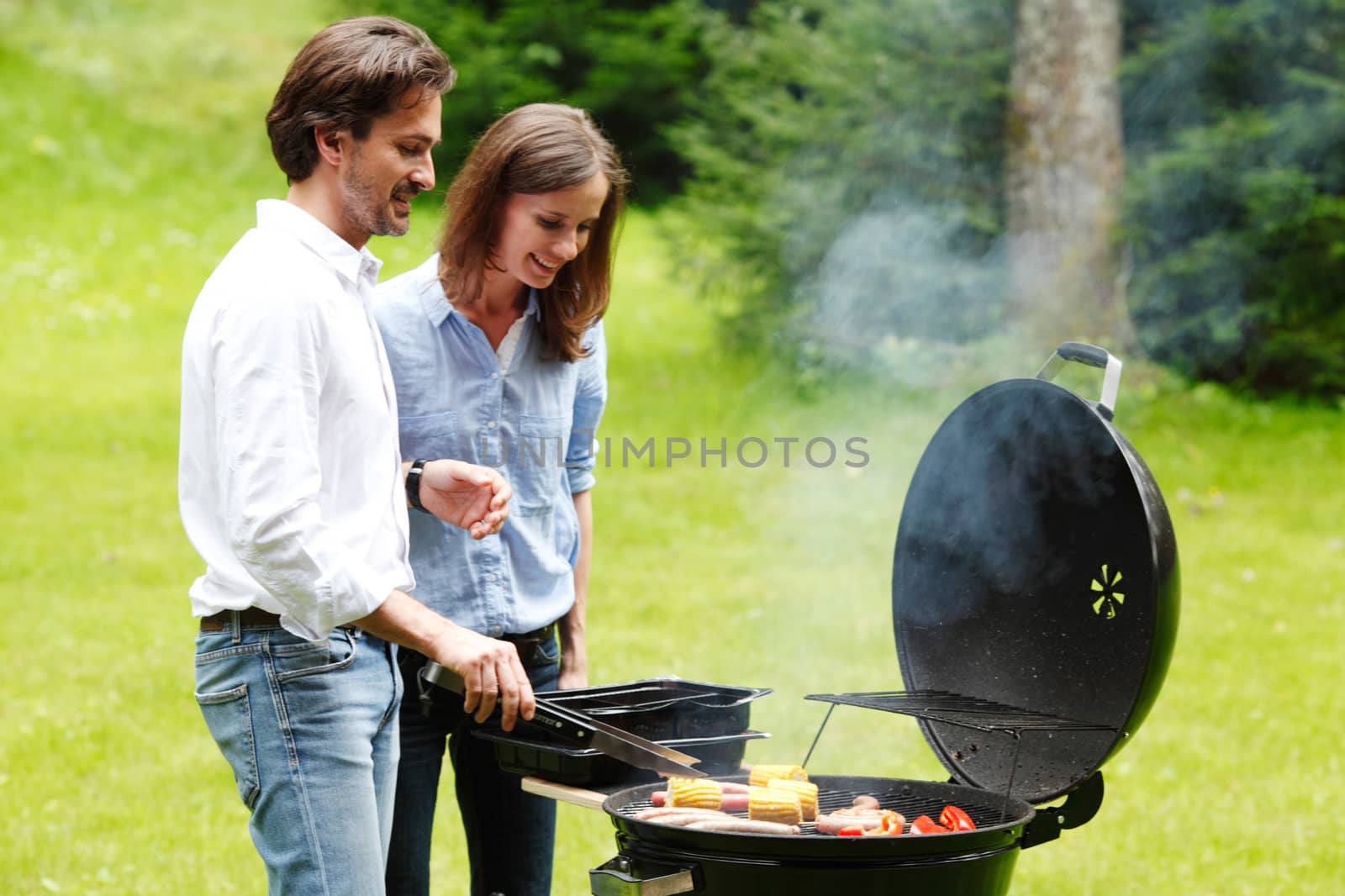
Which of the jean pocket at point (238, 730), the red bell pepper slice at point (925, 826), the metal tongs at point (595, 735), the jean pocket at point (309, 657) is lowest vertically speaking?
the red bell pepper slice at point (925, 826)

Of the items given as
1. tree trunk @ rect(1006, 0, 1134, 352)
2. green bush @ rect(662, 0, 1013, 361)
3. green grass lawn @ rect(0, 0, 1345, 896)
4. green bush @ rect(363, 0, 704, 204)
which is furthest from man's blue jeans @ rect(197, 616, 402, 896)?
green bush @ rect(363, 0, 704, 204)

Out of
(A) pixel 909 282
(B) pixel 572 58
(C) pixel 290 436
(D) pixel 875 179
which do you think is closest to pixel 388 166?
(C) pixel 290 436

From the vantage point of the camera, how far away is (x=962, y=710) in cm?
255

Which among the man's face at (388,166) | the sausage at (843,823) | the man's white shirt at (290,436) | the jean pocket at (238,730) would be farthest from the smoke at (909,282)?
the jean pocket at (238,730)

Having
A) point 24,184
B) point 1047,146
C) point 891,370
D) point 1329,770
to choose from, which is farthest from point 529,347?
point 24,184

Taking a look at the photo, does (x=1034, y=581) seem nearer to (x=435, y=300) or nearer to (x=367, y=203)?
(x=435, y=300)

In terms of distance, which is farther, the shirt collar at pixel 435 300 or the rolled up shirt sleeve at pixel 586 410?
the rolled up shirt sleeve at pixel 586 410

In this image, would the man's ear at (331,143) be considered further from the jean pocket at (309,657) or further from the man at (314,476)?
the jean pocket at (309,657)

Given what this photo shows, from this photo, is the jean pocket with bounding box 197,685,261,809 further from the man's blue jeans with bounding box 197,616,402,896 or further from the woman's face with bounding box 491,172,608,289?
the woman's face with bounding box 491,172,608,289

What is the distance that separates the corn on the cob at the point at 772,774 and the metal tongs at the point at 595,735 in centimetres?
14

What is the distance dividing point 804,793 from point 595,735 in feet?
1.26

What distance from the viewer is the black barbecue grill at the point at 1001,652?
211 centimetres

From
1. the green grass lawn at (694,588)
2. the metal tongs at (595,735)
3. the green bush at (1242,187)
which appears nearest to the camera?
the metal tongs at (595,735)

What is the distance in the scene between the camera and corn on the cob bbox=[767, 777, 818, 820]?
233cm
